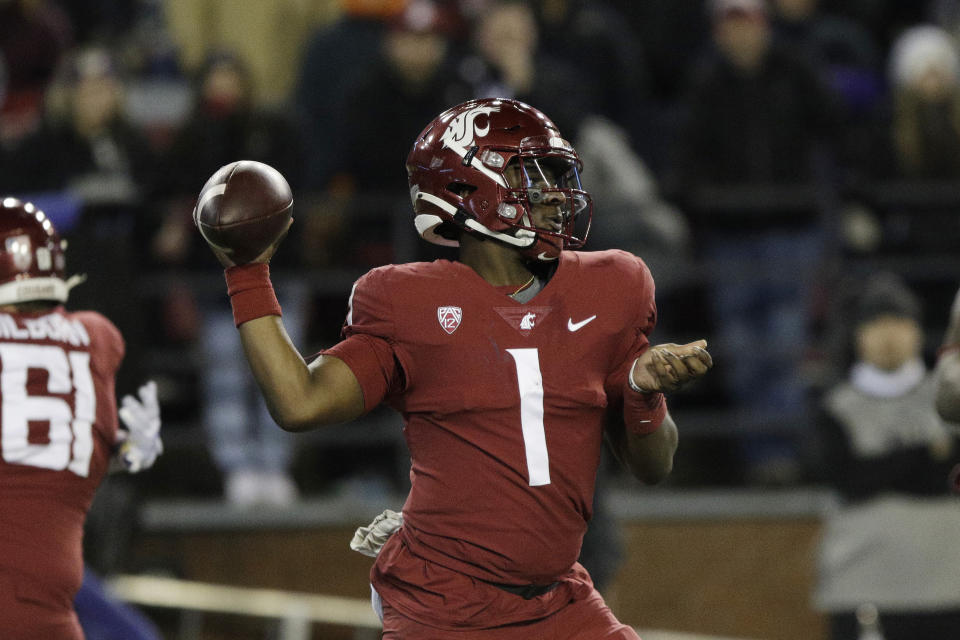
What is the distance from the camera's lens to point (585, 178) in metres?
7.79

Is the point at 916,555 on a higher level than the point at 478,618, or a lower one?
lower

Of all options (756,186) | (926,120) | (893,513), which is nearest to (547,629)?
(893,513)

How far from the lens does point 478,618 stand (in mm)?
3510

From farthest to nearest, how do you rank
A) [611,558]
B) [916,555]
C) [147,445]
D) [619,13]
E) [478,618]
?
[619,13], [916,555], [611,558], [147,445], [478,618]

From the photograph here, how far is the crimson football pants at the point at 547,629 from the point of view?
3508 millimetres

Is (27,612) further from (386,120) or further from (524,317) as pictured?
(386,120)

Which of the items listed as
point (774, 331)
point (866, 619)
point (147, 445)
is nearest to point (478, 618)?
point (147, 445)

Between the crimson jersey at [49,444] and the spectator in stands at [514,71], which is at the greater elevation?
the spectator in stands at [514,71]

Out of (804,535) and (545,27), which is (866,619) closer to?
(804,535)

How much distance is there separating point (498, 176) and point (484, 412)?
22.7 inches

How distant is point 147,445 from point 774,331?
14.0ft

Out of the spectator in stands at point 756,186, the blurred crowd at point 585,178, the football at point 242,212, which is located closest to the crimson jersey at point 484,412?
the football at point 242,212

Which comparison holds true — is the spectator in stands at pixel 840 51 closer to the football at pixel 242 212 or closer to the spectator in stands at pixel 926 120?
the spectator in stands at pixel 926 120

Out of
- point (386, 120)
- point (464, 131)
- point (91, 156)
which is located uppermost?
point (464, 131)
